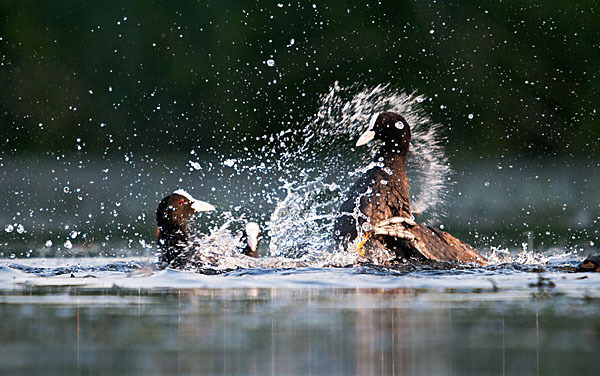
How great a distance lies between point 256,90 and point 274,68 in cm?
57

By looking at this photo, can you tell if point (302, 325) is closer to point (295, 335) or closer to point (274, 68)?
point (295, 335)

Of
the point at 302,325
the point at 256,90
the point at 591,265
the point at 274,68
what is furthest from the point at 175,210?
the point at 274,68

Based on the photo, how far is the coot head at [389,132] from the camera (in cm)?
913

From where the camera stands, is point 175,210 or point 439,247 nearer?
point 439,247

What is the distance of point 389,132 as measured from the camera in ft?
30.3

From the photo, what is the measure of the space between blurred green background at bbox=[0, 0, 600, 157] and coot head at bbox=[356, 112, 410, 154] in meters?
9.13

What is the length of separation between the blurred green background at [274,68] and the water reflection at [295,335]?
44.4ft

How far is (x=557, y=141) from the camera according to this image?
62.2 ft

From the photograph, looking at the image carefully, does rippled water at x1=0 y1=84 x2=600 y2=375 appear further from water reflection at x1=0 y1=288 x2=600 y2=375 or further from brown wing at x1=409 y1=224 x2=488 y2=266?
brown wing at x1=409 y1=224 x2=488 y2=266

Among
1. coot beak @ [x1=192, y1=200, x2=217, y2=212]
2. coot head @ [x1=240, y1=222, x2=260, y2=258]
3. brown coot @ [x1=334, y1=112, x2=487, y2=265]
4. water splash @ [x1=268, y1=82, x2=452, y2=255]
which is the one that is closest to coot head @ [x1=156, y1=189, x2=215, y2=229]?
coot beak @ [x1=192, y1=200, x2=217, y2=212]

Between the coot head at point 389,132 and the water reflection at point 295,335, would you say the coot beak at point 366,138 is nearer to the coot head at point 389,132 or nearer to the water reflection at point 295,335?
the coot head at point 389,132

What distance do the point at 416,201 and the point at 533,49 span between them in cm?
1183

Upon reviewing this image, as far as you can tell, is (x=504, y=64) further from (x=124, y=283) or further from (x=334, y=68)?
(x=124, y=283)

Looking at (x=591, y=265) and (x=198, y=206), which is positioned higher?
(x=198, y=206)
